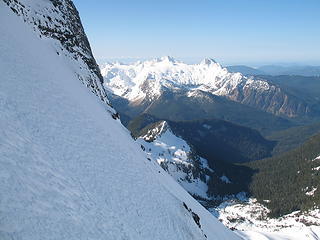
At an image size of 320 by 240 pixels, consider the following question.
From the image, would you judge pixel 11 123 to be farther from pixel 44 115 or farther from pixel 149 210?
pixel 149 210

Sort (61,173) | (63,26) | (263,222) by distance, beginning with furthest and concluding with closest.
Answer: (263,222), (63,26), (61,173)

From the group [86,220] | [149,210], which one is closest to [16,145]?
[86,220]

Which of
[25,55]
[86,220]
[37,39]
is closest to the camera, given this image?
[86,220]

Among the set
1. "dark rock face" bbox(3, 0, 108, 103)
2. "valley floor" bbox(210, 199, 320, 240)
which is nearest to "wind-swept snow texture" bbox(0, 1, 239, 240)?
"dark rock face" bbox(3, 0, 108, 103)

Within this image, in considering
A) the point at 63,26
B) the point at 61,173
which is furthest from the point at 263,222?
the point at 61,173

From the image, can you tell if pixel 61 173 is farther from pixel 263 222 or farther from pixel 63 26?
pixel 263 222
